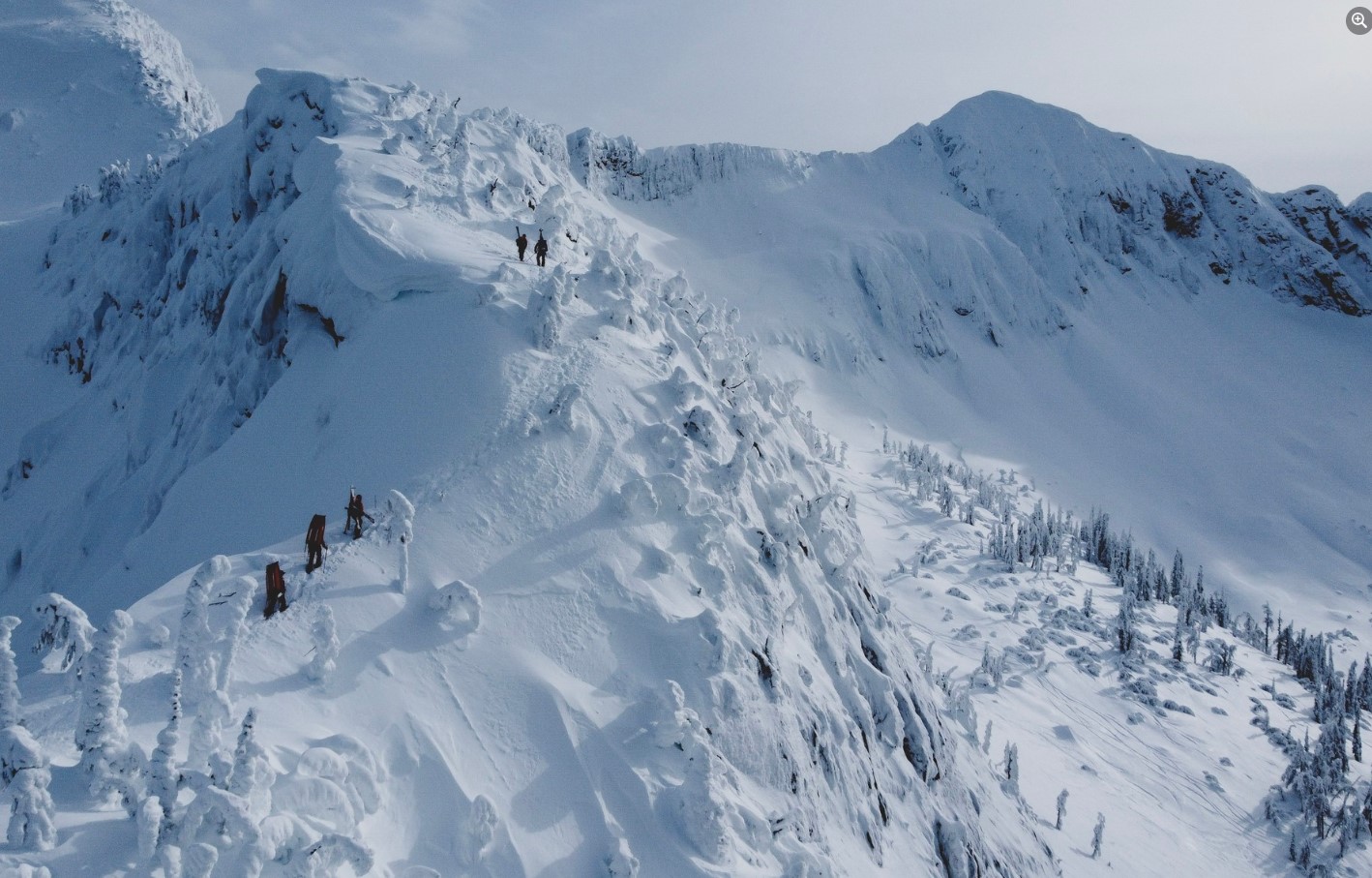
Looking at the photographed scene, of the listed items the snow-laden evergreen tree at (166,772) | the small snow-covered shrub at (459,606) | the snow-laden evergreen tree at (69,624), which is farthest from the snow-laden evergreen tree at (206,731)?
the small snow-covered shrub at (459,606)

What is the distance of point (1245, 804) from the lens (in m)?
28.7

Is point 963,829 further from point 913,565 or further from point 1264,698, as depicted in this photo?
point 1264,698

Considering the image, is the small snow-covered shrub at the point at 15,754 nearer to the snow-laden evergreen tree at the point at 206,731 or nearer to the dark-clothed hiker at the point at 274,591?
the snow-laden evergreen tree at the point at 206,731

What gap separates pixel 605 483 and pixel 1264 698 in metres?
40.6

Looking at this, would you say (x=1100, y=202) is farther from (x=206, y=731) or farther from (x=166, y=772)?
(x=166, y=772)

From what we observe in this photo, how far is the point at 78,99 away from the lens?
314 ft

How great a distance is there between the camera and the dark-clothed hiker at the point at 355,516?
1005cm

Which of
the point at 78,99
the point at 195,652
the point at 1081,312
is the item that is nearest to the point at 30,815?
the point at 195,652

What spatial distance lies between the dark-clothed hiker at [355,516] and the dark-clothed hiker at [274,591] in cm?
125

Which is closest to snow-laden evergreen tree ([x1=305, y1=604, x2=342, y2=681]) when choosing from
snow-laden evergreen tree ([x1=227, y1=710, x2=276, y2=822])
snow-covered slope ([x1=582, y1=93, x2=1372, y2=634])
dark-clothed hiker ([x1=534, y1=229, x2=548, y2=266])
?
snow-laden evergreen tree ([x1=227, y1=710, x2=276, y2=822])

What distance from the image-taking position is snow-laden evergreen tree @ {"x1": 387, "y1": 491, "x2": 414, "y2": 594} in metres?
9.66

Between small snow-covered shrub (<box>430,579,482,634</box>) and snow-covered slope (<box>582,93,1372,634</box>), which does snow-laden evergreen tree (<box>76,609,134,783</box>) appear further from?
snow-covered slope (<box>582,93,1372,634</box>)

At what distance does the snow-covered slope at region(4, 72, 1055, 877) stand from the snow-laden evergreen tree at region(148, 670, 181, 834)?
0.84 feet

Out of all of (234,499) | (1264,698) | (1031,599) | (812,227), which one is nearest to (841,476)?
(1031,599)
